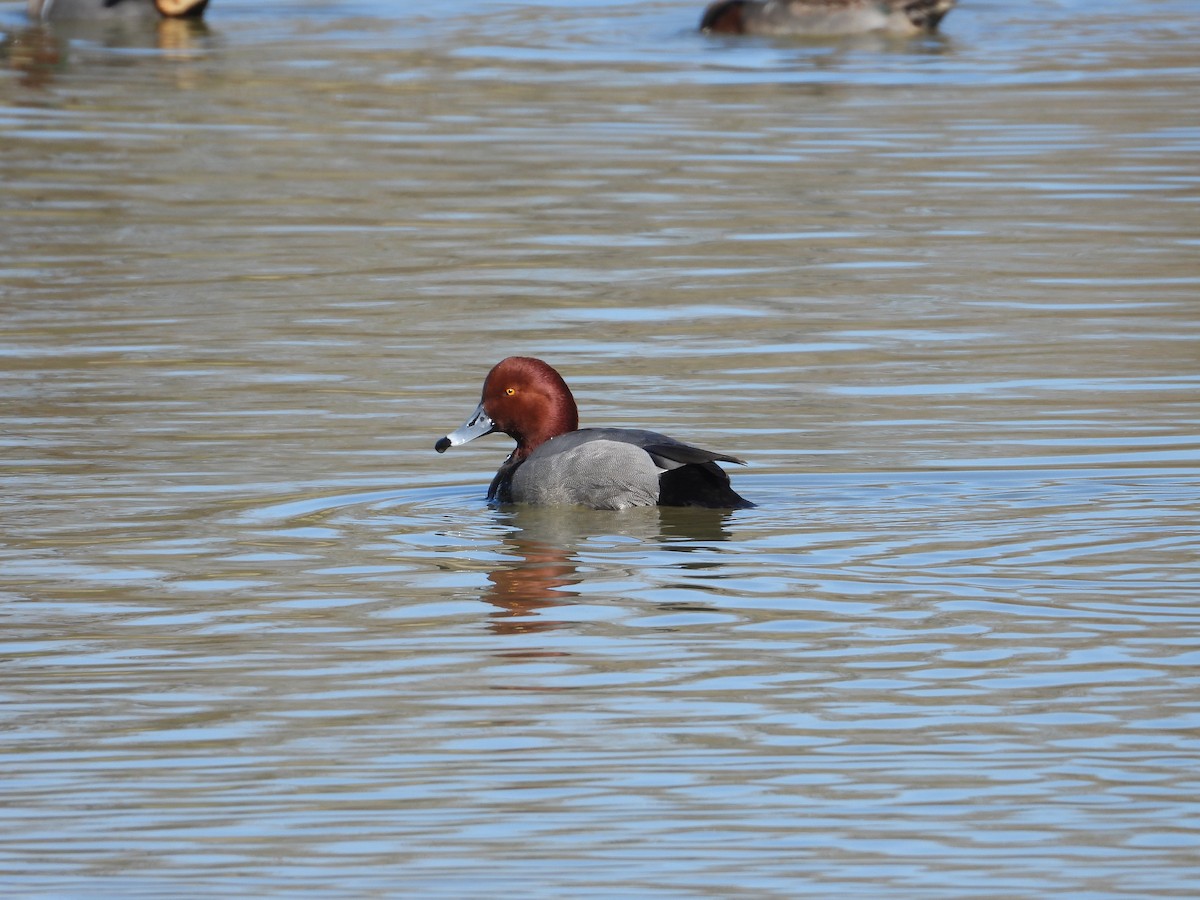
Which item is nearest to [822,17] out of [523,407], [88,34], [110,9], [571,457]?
[88,34]

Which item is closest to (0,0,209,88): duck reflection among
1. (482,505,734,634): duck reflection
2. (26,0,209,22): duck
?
(26,0,209,22): duck

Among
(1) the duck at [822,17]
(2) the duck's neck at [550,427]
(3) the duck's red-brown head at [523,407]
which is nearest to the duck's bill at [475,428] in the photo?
(3) the duck's red-brown head at [523,407]

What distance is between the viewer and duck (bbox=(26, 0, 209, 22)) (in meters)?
25.0

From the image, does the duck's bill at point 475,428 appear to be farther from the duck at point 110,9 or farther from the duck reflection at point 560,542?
the duck at point 110,9

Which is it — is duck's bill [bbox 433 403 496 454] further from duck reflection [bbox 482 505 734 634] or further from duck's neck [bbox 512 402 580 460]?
duck reflection [bbox 482 505 734 634]

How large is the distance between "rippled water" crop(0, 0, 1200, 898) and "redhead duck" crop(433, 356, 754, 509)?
96 mm

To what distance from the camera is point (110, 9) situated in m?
25.6

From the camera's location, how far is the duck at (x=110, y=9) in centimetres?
2503

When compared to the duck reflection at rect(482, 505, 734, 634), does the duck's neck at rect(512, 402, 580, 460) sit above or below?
above

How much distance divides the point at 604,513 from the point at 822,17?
52.8 feet

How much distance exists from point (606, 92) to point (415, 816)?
50.3ft

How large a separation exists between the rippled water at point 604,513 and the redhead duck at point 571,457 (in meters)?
0.10

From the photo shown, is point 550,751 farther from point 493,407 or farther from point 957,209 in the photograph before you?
point 957,209

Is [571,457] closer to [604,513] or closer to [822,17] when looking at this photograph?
[604,513]
